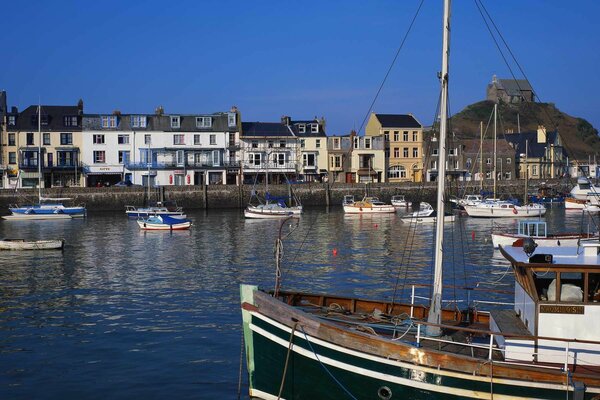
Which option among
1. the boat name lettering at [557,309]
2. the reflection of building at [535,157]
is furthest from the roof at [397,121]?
the boat name lettering at [557,309]

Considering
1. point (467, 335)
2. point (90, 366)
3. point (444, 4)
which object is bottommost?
point (90, 366)

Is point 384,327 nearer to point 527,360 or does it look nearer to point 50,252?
point 527,360

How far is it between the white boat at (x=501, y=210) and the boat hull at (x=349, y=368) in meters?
62.4

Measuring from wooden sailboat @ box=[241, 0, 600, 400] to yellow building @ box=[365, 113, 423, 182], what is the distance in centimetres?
9553

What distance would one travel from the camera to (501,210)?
7481 centimetres

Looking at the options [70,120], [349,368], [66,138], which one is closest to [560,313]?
[349,368]

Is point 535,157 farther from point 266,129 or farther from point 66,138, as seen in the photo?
point 66,138

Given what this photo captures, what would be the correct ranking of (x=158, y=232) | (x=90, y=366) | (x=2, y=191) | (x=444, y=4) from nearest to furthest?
(x=444, y=4) → (x=90, y=366) → (x=158, y=232) → (x=2, y=191)

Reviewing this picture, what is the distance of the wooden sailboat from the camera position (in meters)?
13.3

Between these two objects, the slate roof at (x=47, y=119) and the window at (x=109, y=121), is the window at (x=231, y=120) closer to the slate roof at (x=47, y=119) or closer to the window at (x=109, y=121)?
the window at (x=109, y=121)

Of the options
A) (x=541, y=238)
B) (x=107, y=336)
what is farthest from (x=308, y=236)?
(x=107, y=336)

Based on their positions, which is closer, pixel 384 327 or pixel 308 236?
pixel 384 327

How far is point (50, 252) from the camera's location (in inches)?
1813

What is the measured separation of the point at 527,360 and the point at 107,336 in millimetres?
14146
